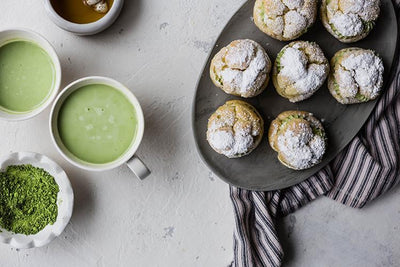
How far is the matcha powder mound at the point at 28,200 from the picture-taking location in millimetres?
1775

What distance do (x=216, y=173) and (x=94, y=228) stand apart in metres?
0.47

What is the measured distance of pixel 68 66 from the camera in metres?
1.83

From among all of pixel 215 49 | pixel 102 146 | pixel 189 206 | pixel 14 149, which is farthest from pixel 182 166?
pixel 14 149

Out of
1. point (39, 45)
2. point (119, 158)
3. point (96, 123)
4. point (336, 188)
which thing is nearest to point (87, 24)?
point (39, 45)

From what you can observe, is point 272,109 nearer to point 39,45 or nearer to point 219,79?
point 219,79

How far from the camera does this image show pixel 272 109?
5.79 ft

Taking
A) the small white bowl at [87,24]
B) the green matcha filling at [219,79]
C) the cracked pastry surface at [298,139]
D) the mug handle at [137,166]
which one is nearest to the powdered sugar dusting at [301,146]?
the cracked pastry surface at [298,139]

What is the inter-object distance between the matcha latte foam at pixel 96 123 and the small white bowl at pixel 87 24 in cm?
18

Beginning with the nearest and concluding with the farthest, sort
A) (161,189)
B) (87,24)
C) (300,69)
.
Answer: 1. (300,69)
2. (87,24)
3. (161,189)

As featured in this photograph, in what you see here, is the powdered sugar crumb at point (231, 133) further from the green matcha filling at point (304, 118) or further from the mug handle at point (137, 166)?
the mug handle at point (137, 166)

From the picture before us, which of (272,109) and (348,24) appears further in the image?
(272,109)

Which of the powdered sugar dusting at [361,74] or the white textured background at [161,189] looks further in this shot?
the white textured background at [161,189]

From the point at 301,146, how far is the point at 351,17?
1.39 ft

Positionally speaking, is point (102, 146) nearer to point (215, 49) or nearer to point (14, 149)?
point (14, 149)
